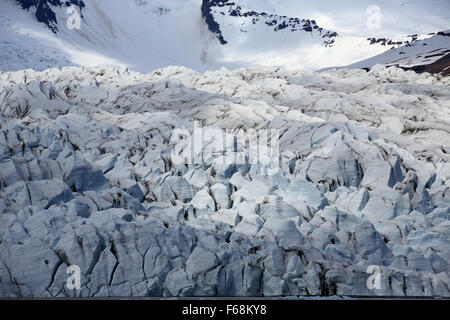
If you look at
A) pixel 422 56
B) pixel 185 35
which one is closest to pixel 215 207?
pixel 422 56

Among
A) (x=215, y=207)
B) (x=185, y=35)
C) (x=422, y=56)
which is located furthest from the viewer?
(x=185, y=35)

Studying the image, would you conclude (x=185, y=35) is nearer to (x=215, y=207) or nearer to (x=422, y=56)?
(x=422, y=56)

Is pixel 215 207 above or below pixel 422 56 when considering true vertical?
below

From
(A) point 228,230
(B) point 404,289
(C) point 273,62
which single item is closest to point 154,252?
(A) point 228,230

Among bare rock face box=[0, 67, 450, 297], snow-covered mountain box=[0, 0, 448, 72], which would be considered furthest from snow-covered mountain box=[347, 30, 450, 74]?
bare rock face box=[0, 67, 450, 297]

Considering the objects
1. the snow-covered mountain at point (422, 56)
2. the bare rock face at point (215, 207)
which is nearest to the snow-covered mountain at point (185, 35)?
A: the snow-covered mountain at point (422, 56)

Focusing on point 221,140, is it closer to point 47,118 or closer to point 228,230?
point 228,230

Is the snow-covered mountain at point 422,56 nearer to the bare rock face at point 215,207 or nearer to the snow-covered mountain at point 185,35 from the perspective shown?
the snow-covered mountain at point 185,35
